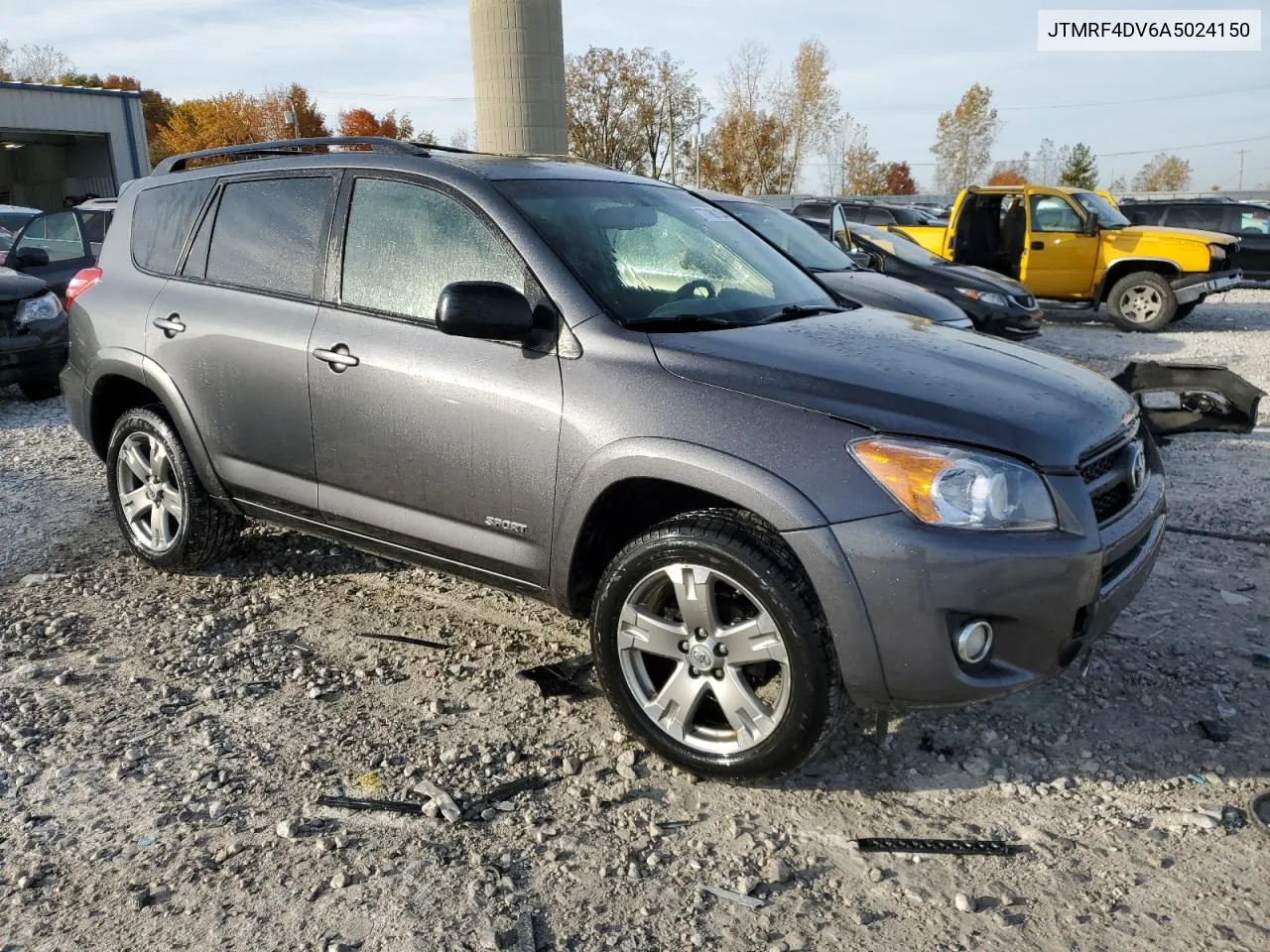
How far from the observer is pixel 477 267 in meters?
3.48

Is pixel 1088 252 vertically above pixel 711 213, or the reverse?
pixel 711 213

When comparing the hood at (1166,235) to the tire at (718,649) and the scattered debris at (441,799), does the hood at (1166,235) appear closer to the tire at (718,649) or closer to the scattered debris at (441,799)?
the tire at (718,649)

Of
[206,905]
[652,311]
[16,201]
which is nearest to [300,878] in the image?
[206,905]

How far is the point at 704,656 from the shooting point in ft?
9.76

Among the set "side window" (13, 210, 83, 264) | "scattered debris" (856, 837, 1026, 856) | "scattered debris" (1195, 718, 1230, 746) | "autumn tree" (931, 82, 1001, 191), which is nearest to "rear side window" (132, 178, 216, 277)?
"scattered debris" (856, 837, 1026, 856)

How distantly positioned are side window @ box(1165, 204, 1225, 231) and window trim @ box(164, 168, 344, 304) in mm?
18155

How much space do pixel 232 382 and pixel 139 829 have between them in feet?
6.04

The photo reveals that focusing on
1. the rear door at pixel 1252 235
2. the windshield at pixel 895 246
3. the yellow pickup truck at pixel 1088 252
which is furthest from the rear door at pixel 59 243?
the rear door at pixel 1252 235

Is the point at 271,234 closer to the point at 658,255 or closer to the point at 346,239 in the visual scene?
the point at 346,239

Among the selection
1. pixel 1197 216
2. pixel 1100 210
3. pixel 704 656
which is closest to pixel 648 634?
pixel 704 656

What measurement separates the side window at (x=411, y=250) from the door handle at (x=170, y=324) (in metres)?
0.94

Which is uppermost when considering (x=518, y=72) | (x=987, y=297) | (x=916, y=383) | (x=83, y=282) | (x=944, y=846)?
(x=518, y=72)

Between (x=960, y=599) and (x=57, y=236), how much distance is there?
38.1 ft

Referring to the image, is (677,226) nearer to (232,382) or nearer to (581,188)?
(581,188)
